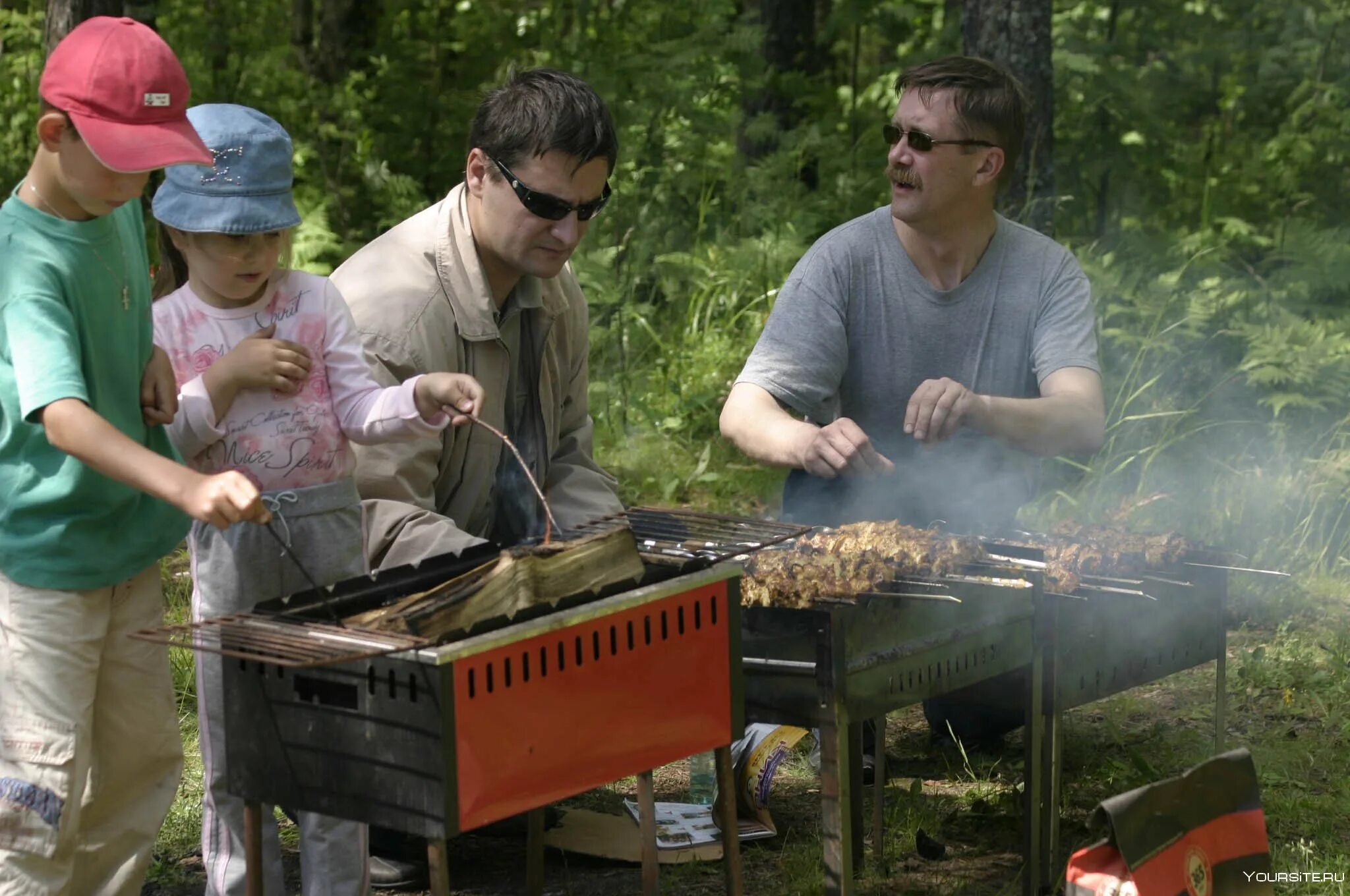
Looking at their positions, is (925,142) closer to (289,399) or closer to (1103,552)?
(1103,552)

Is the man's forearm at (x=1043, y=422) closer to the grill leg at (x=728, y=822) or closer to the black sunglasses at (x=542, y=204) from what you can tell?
the black sunglasses at (x=542, y=204)

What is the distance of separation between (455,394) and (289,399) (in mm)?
366

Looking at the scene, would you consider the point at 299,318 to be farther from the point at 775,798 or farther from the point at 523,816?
the point at 775,798

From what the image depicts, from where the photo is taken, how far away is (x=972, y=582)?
3258 mm

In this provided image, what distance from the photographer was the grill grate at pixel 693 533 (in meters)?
3.00

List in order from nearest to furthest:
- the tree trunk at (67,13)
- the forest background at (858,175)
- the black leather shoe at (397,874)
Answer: the black leather shoe at (397,874)
the forest background at (858,175)
the tree trunk at (67,13)

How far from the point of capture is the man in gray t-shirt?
173 inches

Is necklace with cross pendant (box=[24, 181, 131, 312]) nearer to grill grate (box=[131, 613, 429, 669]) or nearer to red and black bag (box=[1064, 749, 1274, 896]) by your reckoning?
grill grate (box=[131, 613, 429, 669])

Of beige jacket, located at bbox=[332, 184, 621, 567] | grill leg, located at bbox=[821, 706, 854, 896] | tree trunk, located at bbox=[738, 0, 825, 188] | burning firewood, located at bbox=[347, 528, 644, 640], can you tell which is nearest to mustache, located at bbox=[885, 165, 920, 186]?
beige jacket, located at bbox=[332, 184, 621, 567]

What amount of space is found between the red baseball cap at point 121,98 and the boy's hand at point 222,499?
0.61 metres

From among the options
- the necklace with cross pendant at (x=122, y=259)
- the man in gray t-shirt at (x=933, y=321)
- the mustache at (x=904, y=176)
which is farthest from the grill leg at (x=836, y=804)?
the mustache at (x=904, y=176)

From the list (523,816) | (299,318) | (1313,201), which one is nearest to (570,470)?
(523,816)

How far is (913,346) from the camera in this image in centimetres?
449

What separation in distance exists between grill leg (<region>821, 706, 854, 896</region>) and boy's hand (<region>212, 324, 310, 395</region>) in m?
1.28
